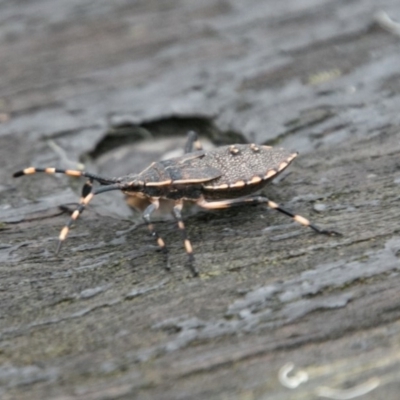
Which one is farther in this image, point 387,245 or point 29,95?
point 29,95

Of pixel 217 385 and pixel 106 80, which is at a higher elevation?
pixel 106 80

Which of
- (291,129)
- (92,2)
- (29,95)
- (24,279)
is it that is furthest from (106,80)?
(24,279)

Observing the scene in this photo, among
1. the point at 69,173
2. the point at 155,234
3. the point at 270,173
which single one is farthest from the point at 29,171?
the point at 270,173

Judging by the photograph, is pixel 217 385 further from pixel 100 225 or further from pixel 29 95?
pixel 29 95

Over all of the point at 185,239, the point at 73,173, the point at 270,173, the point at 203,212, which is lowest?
the point at 203,212

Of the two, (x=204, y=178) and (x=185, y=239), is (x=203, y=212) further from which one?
(x=185, y=239)

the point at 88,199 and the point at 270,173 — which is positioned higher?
the point at 88,199

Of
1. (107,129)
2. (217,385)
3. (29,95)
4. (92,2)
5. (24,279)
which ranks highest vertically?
(92,2)
